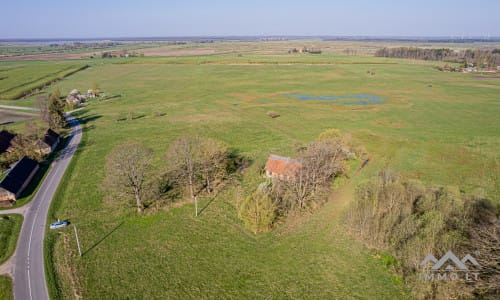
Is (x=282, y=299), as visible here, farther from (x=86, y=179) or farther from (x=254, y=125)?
(x=254, y=125)

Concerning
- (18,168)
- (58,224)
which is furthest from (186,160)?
(18,168)

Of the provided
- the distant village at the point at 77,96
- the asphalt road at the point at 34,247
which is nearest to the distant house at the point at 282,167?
the asphalt road at the point at 34,247

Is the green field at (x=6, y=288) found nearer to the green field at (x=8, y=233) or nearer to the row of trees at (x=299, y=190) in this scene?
the green field at (x=8, y=233)

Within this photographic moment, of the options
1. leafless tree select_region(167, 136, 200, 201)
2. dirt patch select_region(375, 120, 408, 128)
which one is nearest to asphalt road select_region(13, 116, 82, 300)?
leafless tree select_region(167, 136, 200, 201)

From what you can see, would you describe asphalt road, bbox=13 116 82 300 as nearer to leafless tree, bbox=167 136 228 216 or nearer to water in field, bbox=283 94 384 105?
leafless tree, bbox=167 136 228 216

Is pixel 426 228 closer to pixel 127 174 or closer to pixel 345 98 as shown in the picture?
pixel 127 174

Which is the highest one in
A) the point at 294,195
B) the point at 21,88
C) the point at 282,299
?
the point at 21,88

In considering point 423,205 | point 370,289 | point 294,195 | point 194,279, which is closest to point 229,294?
point 194,279
